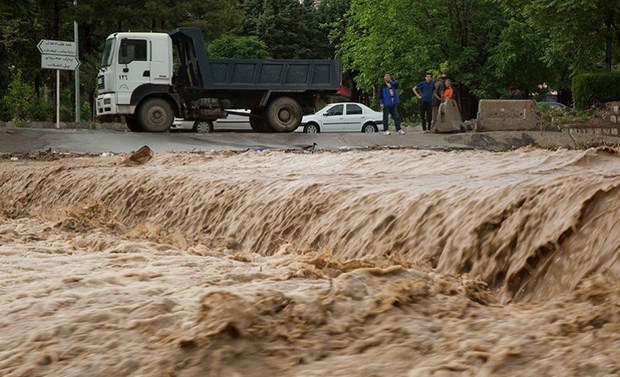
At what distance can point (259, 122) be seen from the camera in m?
27.2

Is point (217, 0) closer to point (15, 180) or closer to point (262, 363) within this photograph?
point (15, 180)

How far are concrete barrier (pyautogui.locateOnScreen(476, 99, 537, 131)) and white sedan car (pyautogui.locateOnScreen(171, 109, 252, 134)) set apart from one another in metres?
6.23

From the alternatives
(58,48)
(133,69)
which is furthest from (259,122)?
(58,48)

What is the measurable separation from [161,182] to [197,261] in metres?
3.95

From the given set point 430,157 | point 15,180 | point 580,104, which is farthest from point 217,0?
point 430,157

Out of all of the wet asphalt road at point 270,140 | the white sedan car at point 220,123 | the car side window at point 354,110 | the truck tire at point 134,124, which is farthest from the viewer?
the car side window at point 354,110

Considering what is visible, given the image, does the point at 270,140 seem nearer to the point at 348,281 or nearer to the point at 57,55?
the point at 57,55

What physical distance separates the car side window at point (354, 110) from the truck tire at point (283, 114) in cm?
786

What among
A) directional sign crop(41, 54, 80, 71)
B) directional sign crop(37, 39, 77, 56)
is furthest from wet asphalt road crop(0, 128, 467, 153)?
directional sign crop(37, 39, 77, 56)

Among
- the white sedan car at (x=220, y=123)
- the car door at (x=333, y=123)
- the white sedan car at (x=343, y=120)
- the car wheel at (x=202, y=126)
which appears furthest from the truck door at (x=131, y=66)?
the car door at (x=333, y=123)

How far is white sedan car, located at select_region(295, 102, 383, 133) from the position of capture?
3422 cm

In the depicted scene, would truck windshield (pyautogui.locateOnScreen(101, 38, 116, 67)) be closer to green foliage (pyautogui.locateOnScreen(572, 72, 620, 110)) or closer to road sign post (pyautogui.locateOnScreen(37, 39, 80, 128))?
road sign post (pyautogui.locateOnScreen(37, 39, 80, 128))

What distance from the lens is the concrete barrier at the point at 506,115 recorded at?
83.2 ft

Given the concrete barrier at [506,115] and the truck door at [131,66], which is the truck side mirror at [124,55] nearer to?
the truck door at [131,66]
